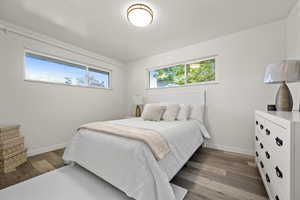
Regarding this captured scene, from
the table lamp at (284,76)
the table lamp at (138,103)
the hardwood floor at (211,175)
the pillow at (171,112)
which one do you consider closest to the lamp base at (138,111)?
the table lamp at (138,103)

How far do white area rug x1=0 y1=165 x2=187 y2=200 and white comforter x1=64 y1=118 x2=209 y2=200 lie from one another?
0.15m

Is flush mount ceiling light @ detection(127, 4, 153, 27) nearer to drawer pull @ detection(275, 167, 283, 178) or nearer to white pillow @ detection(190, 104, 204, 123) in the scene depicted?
white pillow @ detection(190, 104, 204, 123)

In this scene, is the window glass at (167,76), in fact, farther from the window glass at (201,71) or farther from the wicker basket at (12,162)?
the wicker basket at (12,162)

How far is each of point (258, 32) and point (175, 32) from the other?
1498mm

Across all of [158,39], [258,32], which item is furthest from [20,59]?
[258,32]

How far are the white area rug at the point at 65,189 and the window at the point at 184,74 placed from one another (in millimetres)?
2311

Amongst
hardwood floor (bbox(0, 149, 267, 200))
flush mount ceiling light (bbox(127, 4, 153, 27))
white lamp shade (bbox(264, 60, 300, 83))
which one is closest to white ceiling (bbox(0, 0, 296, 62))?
flush mount ceiling light (bbox(127, 4, 153, 27))

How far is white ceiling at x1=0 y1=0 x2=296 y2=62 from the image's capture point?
1643 mm

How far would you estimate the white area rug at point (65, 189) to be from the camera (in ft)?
4.03

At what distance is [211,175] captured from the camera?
62.1 inches

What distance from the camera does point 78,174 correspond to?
Answer: 5.31ft

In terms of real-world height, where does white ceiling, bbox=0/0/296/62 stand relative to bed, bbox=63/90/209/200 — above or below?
above

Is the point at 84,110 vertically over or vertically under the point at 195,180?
over

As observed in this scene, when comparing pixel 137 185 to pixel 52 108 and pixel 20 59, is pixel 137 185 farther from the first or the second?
pixel 20 59
